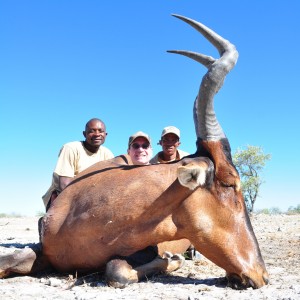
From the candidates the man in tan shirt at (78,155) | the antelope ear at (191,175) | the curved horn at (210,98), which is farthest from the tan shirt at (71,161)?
the antelope ear at (191,175)

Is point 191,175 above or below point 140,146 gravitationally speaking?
below

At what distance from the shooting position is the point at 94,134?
7684 mm

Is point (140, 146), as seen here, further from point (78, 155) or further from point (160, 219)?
point (160, 219)

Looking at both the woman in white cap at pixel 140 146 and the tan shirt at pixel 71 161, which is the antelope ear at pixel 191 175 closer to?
the woman in white cap at pixel 140 146

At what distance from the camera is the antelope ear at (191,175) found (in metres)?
4.17

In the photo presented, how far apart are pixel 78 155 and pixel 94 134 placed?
0.43 meters

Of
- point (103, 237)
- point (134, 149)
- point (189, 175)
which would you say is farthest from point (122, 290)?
point (134, 149)

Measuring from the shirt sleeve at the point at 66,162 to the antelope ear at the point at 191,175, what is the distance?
3355mm

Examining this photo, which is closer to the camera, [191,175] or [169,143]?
[191,175]

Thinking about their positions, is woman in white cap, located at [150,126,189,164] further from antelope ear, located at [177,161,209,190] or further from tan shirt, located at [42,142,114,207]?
antelope ear, located at [177,161,209,190]

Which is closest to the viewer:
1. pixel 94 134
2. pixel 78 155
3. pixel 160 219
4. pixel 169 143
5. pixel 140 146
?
pixel 160 219

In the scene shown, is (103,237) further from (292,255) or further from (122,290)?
(292,255)

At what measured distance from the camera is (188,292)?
4090mm

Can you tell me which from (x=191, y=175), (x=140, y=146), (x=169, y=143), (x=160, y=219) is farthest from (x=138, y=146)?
(x=191, y=175)
